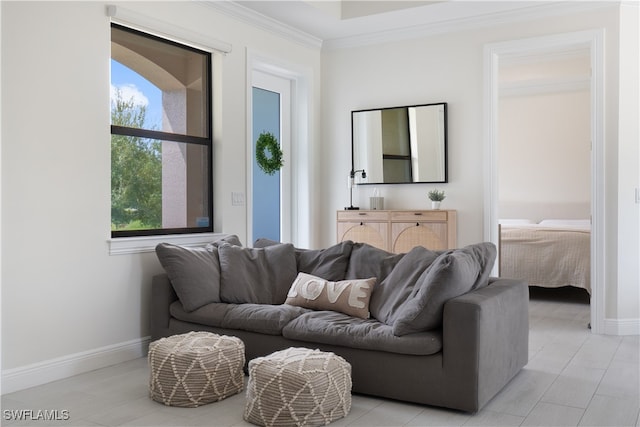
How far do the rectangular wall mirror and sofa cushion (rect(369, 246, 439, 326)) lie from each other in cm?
192

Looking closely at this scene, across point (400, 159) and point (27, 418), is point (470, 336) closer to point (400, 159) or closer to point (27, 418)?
point (27, 418)

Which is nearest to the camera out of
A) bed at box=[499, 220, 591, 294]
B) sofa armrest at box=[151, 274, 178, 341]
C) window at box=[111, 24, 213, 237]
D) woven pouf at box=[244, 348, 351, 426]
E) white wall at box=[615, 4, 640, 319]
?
woven pouf at box=[244, 348, 351, 426]

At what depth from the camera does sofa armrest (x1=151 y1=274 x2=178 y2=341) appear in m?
3.88

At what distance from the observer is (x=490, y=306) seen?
9.92ft

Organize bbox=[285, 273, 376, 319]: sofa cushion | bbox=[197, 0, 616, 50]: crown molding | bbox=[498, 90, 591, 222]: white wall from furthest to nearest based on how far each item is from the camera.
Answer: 1. bbox=[498, 90, 591, 222]: white wall
2. bbox=[197, 0, 616, 50]: crown molding
3. bbox=[285, 273, 376, 319]: sofa cushion

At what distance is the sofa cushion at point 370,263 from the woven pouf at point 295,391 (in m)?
1.05

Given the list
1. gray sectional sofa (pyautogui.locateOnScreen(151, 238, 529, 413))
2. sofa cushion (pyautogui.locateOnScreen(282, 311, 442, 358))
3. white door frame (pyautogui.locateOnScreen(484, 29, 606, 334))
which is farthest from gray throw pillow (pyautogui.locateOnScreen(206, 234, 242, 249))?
white door frame (pyautogui.locateOnScreen(484, 29, 606, 334))

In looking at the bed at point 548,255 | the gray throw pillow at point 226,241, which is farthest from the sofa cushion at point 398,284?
the bed at point 548,255

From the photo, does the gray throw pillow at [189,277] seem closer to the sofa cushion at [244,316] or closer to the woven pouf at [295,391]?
the sofa cushion at [244,316]

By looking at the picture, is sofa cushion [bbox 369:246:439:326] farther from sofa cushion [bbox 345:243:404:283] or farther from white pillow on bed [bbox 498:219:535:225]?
white pillow on bed [bbox 498:219:535:225]

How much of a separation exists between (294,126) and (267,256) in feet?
6.80

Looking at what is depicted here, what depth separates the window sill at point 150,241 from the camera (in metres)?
3.90

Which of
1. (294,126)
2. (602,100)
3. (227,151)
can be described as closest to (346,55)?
(294,126)

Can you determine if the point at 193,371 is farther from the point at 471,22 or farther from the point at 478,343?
the point at 471,22
